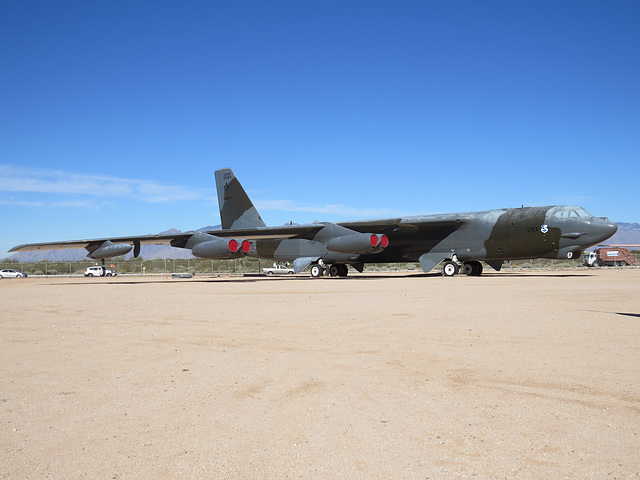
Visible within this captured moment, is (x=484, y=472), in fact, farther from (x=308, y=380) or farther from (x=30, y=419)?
(x=30, y=419)

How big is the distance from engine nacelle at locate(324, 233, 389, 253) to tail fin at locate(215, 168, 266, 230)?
23.8 feet

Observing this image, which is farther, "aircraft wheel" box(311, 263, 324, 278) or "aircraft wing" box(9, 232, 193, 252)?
"aircraft wheel" box(311, 263, 324, 278)

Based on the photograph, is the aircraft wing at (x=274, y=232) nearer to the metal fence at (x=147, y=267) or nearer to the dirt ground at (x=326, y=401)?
the dirt ground at (x=326, y=401)

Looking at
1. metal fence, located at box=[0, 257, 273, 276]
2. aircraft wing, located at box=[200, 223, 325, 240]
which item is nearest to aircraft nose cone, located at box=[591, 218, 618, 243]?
aircraft wing, located at box=[200, 223, 325, 240]

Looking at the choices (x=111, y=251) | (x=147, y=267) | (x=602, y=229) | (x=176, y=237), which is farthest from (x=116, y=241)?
(x=147, y=267)

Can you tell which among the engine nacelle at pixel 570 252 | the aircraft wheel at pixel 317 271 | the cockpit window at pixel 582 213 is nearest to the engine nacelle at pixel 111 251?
the aircraft wheel at pixel 317 271

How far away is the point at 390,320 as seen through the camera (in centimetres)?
871

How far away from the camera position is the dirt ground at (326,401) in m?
2.93

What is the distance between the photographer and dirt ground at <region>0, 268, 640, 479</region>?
2928mm

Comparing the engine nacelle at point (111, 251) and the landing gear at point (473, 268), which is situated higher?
the engine nacelle at point (111, 251)

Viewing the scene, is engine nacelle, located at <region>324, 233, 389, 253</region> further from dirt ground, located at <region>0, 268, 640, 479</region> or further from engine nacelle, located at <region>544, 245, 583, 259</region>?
dirt ground, located at <region>0, 268, 640, 479</region>

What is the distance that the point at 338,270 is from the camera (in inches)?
1267

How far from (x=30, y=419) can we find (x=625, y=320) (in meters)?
8.24

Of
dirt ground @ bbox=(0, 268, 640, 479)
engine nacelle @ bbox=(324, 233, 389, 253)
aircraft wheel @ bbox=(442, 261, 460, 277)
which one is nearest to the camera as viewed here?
dirt ground @ bbox=(0, 268, 640, 479)
